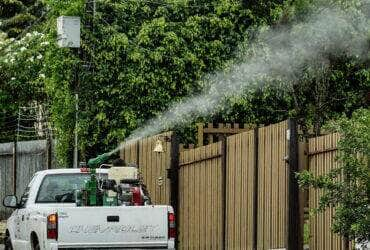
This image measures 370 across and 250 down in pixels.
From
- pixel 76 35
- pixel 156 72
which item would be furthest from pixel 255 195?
pixel 156 72

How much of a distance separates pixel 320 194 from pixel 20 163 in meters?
17.7

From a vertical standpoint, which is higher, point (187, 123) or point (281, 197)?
point (187, 123)

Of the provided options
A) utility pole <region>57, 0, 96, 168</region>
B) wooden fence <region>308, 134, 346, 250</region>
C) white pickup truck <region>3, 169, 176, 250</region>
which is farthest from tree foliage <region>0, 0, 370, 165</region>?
wooden fence <region>308, 134, 346, 250</region>

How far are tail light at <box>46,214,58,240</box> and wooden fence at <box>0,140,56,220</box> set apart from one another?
12.9 meters

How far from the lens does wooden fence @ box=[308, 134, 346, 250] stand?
12.0m

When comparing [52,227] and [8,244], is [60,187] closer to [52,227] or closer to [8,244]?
[8,244]

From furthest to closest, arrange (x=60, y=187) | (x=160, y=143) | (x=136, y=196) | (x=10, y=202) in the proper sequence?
1. (x=160, y=143)
2. (x=10, y=202)
3. (x=60, y=187)
4. (x=136, y=196)

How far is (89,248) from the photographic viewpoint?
14000 millimetres

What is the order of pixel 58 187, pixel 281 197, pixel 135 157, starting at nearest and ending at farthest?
pixel 281 197
pixel 58 187
pixel 135 157

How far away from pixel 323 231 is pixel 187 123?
461 inches

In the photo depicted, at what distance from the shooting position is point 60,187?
15.8 metres

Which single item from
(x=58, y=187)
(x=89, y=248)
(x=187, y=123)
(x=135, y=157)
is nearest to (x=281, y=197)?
(x=89, y=248)

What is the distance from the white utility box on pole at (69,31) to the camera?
898 inches

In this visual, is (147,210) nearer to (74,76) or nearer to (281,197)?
(281,197)
